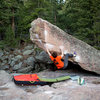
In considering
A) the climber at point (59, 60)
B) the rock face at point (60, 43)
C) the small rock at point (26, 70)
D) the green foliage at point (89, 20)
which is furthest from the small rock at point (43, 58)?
the climber at point (59, 60)

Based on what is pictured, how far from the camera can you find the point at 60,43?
6.71 meters

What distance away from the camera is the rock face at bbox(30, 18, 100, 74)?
6.27 metres

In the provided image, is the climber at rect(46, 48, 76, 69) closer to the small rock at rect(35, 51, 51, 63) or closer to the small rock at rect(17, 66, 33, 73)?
the small rock at rect(35, 51, 51, 63)

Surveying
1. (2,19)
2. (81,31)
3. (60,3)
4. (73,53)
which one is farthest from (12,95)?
(60,3)

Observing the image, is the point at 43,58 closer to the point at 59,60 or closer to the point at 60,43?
the point at 60,43

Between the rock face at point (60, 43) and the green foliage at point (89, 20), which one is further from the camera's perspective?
the green foliage at point (89, 20)

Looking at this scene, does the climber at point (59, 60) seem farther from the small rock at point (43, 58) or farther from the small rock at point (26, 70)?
the small rock at point (26, 70)

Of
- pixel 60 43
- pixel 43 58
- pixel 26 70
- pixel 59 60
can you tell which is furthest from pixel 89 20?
pixel 26 70

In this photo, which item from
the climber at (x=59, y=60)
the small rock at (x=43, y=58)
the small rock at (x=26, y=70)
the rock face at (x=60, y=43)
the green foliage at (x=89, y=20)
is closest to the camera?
the climber at (x=59, y=60)

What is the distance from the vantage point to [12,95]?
3.60 m

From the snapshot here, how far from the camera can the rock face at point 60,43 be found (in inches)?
247

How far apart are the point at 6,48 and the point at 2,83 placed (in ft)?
33.1

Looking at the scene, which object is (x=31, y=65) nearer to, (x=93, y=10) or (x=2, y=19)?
(x=2, y=19)

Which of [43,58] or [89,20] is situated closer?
[89,20]
